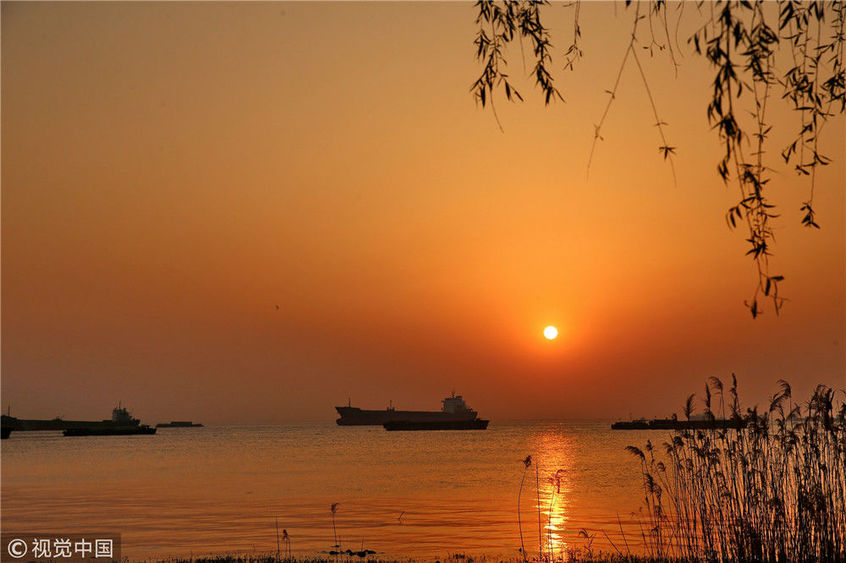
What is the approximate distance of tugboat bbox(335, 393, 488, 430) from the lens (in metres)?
158

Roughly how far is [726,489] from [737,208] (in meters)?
7.43

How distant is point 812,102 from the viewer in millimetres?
7711

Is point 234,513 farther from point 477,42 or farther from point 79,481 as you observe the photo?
point 477,42

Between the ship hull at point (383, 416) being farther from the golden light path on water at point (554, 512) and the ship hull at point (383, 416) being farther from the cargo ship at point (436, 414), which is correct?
the golden light path on water at point (554, 512)

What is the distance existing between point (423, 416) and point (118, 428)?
59334mm

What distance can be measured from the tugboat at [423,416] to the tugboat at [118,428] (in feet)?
144

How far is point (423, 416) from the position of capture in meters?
172

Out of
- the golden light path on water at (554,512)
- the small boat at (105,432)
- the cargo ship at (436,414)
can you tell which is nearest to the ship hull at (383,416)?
the cargo ship at (436,414)

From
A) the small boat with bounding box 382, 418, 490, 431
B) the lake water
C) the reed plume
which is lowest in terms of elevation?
the small boat with bounding box 382, 418, 490, 431

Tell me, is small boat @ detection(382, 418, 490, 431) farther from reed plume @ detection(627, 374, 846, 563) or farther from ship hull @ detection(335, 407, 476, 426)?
reed plume @ detection(627, 374, 846, 563)

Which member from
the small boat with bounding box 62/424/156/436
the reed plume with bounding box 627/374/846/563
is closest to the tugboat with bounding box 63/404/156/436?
the small boat with bounding box 62/424/156/436

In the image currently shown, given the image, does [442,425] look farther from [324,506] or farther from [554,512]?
[554,512]

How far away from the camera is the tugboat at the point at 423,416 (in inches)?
6218

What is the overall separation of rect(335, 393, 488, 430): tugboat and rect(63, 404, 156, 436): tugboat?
4379 cm
